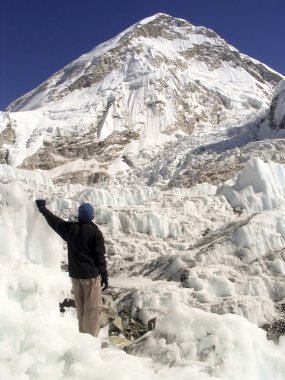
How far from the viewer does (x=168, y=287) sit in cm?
1053

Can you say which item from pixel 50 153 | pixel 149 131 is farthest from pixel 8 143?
pixel 149 131

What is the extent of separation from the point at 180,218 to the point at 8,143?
54.1m

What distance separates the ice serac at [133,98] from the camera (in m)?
70.5

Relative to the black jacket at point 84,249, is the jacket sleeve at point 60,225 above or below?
above

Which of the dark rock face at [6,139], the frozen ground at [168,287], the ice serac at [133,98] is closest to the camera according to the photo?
the frozen ground at [168,287]

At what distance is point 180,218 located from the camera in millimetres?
20281

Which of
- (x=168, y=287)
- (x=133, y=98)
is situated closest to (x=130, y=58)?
(x=133, y=98)

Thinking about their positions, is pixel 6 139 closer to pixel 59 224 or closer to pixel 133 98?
pixel 133 98

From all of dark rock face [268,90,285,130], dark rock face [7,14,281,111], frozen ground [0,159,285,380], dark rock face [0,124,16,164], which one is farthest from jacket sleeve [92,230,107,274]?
dark rock face [7,14,281,111]

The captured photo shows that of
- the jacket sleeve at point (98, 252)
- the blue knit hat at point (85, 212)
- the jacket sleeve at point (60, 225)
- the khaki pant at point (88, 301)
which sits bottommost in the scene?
the khaki pant at point (88, 301)

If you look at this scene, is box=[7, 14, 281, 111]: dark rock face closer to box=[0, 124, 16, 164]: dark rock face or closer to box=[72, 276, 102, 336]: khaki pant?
box=[0, 124, 16, 164]: dark rock face

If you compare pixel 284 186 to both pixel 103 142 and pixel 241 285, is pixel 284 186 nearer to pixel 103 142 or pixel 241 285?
pixel 241 285

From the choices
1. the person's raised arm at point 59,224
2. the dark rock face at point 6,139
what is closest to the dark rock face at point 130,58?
the dark rock face at point 6,139

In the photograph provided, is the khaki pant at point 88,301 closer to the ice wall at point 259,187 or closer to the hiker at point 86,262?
the hiker at point 86,262
